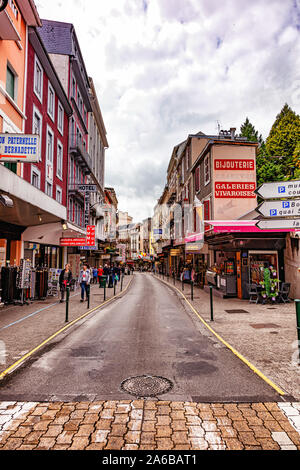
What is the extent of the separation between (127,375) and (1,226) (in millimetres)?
10389

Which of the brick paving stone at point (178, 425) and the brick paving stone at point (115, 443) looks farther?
the brick paving stone at point (178, 425)

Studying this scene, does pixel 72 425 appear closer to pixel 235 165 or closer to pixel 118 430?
pixel 118 430

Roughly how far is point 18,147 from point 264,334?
28.8 feet

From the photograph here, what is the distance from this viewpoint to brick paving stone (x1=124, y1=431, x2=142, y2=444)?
308cm

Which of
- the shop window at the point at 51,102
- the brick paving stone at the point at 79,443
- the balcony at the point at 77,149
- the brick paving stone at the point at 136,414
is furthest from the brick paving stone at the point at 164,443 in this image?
the balcony at the point at 77,149

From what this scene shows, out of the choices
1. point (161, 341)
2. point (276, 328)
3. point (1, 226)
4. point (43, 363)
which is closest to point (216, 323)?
point (276, 328)

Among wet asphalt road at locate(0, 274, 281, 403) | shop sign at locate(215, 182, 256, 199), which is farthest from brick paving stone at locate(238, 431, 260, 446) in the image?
shop sign at locate(215, 182, 256, 199)

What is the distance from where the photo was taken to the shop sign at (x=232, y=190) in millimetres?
20500

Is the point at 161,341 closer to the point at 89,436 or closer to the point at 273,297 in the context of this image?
the point at 89,436

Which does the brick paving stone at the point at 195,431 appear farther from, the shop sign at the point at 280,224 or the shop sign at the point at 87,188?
the shop sign at the point at 87,188

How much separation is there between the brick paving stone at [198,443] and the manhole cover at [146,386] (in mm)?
1164

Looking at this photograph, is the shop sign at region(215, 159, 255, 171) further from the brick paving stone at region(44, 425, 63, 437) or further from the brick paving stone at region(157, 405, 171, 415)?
the brick paving stone at region(44, 425, 63, 437)

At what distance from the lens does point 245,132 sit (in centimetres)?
4400

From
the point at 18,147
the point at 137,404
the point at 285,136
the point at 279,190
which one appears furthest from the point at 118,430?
the point at 285,136
